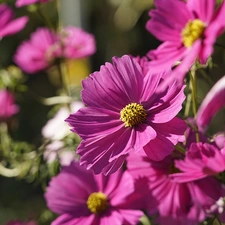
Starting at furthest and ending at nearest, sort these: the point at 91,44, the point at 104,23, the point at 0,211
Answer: the point at 104,23 < the point at 0,211 < the point at 91,44

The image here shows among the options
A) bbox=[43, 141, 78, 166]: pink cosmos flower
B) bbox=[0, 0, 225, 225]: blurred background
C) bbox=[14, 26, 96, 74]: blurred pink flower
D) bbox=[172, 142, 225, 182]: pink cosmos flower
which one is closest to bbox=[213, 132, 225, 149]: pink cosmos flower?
bbox=[172, 142, 225, 182]: pink cosmos flower

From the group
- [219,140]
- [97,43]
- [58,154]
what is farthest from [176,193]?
[97,43]

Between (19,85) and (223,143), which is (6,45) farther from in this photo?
(223,143)

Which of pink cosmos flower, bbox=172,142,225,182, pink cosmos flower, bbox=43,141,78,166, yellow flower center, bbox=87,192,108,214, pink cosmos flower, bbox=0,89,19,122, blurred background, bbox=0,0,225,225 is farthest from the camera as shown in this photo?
blurred background, bbox=0,0,225,225

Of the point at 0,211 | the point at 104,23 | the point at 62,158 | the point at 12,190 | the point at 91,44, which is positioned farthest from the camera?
the point at 104,23

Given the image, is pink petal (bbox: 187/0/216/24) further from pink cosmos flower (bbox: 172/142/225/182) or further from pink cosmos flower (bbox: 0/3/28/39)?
pink cosmos flower (bbox: 0/3/28/39)

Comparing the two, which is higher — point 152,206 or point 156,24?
point 156,24

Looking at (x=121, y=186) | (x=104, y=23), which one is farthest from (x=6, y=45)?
(x=121, y=186)
